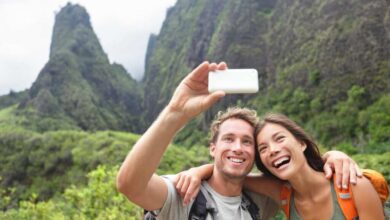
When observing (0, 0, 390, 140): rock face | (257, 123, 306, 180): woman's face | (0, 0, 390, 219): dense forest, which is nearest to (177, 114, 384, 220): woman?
Result: (257, 123, 306, 180): woman's face

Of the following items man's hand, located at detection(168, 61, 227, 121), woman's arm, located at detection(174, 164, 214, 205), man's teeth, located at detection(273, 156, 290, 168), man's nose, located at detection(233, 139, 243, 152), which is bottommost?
woman's arm, located at detection(174, 164, 214, 205)

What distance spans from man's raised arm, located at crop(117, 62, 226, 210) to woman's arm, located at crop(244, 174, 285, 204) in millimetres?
838

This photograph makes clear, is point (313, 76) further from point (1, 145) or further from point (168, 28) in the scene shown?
point (168, 28)

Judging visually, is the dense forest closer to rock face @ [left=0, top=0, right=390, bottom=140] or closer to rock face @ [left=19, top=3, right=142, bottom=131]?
rock face @ [left=0, top=0, right=390, bottom=140]

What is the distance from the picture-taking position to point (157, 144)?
8.81ft

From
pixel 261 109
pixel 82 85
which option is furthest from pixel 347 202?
pixel 82 85

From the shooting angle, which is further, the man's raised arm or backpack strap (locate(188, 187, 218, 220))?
backpack strap (locate(188, 187, 218, 220))

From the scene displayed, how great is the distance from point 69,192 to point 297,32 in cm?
4079

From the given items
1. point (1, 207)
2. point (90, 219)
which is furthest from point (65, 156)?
point (90, 219)

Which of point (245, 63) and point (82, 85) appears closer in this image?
point (245, 63)

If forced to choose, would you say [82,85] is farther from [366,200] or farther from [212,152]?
[366,200]

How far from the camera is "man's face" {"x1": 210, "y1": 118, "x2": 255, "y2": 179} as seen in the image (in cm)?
303

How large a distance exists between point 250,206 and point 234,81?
1.01 meters

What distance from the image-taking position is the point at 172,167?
75.8 ft
